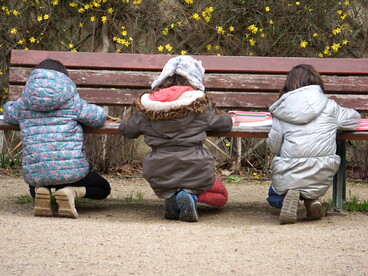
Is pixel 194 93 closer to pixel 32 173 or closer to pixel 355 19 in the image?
pixel 32 173

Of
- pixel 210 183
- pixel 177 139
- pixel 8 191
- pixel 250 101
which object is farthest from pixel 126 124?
pixel 8 191

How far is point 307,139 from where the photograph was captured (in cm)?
412

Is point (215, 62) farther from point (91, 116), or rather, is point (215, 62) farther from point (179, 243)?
point (179, 243)

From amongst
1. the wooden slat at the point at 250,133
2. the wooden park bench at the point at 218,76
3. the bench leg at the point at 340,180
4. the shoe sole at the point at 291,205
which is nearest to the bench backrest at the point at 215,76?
the wooden park bench at the point at 218,76

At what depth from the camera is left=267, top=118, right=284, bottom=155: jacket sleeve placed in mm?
4227

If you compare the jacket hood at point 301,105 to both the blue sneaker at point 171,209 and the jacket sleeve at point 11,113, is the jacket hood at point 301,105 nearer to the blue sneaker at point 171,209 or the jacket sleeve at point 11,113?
the blue sneaker at point 171,209

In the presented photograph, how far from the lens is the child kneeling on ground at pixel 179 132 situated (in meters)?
4.16

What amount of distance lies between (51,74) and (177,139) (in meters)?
0.89

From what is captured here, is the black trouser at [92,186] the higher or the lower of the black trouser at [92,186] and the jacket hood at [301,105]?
the lower

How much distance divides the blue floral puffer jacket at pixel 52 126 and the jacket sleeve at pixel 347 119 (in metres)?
1.47

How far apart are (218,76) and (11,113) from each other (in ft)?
5.31

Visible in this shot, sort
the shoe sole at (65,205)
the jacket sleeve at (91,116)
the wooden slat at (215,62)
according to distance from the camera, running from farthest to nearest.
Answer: the wooden slat at (215,62) → the jacket sleeve at (91,116) → the shoe sole at (65,205)

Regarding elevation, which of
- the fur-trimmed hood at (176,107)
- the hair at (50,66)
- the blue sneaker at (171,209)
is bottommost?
the blue sneaker at (171,209)

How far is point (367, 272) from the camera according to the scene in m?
2.91
